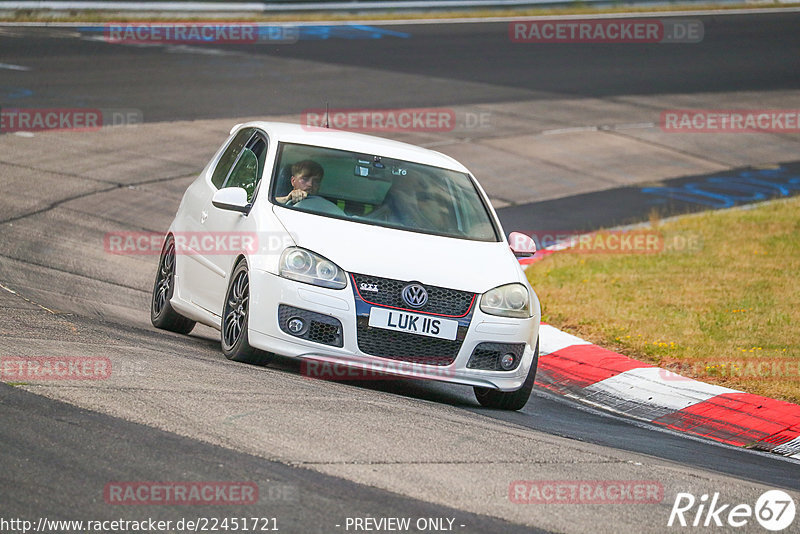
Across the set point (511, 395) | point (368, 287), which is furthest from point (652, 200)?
point (368, 287)

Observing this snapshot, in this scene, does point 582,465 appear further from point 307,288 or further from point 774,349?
point 774,349

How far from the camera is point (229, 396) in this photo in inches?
256

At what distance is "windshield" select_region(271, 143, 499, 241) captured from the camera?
824 centimetres

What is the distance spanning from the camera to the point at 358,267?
7.41 m

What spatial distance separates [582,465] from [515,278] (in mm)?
1922

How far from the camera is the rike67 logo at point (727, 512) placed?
216 inches

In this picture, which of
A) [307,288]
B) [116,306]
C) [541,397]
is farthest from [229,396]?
[116,306]

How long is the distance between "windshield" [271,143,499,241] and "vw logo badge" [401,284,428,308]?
839 millimetres
